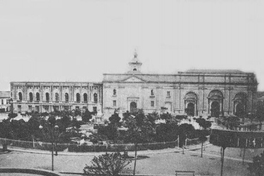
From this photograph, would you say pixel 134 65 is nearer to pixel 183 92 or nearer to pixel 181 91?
pixel 181 91

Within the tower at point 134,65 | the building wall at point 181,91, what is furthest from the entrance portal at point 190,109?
the tower at point 134,65

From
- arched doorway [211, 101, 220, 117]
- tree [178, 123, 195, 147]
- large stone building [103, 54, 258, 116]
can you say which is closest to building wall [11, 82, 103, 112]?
large stone building [103, 54, 258, 116]

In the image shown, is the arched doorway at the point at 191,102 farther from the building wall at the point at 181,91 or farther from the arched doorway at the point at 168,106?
the arched doorway at the point at 168,106

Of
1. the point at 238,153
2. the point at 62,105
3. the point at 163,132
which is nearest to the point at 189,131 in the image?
the point at 163,132

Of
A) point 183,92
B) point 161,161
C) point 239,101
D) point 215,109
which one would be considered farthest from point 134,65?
point 161,161

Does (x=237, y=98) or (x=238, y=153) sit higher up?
(x=237, y=98)

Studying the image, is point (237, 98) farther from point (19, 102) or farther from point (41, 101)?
point (19, 102)

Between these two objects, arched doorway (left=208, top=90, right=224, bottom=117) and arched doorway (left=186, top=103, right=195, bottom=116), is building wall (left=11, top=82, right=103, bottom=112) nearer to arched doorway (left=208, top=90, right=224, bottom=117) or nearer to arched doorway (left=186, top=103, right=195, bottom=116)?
arched doorway (left=186, top=103, right=195, bottom=116)

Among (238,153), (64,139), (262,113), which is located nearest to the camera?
(238,153)

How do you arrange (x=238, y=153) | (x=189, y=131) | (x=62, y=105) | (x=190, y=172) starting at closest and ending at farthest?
(x=190, y=172) → (x=238, y=153) → (x=189, y=131) → (x=62, y=105)
